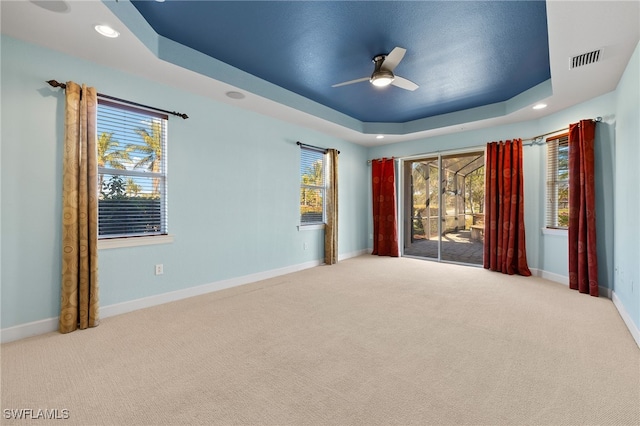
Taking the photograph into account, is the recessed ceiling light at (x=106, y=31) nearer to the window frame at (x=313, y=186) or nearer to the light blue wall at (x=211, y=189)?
the light blue wall at (x=211, y=189)

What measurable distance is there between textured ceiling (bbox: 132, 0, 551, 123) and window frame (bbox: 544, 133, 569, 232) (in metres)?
1.06

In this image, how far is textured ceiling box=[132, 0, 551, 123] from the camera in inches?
95.0

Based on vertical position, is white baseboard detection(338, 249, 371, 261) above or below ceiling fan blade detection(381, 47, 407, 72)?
below

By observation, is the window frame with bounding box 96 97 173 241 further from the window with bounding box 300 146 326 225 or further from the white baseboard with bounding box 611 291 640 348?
the white baseboard with bounding box 611 291 640 348

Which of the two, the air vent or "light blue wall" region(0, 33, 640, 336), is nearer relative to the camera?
"light blue wall" region(0, 33, 640, 336)

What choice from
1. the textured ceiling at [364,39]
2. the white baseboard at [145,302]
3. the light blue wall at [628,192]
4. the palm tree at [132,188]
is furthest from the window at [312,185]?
the light blue wall at [628,192]

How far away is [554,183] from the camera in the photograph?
4.41 meters

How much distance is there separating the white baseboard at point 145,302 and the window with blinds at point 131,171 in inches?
28.9

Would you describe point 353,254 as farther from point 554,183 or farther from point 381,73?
point 381,73

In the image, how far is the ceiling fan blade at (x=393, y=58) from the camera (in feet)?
8.86

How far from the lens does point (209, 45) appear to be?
2979 mm

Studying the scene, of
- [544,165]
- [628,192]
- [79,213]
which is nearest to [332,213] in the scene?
[544,165]

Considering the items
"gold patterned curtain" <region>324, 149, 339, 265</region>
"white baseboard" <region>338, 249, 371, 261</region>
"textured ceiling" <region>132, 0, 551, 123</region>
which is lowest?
"white baseboard" <region>338, 249, 371, 261</region>

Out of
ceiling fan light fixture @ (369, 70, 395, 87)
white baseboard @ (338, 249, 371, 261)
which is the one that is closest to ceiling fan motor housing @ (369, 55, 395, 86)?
ceiling fan light fixture @ (369, 70, 395, 87)
